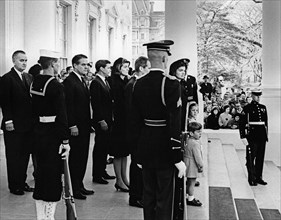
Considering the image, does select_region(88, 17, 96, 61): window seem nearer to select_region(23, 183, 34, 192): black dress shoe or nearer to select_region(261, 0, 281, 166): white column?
select_region(261, 0, 281, 166): white column

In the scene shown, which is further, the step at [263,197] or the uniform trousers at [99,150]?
the step at [263,197]

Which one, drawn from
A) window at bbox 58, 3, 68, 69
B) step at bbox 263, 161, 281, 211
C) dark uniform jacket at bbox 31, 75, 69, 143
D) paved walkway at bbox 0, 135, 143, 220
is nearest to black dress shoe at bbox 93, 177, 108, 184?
paved walkway at bbox 0, 135, 143, 220

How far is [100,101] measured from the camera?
18.5 ft

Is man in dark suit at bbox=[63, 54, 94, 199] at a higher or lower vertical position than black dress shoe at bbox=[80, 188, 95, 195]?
higher

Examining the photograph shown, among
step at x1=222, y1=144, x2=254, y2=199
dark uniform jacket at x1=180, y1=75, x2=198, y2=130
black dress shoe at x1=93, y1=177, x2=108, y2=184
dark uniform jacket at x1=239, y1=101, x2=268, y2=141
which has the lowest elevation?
step at x1=222, y1=144, x2=254, y2=199

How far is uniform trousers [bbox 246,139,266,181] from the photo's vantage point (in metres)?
8.22

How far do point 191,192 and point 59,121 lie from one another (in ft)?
6.60

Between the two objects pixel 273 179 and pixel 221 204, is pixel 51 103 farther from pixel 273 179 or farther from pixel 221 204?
pixel 273 179

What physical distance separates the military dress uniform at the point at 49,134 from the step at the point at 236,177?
4300mm

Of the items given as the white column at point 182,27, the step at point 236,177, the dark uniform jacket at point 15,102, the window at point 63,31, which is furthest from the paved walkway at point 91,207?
the window at point 63,31

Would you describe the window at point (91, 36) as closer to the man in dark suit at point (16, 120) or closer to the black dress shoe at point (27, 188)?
the man in dark suit at point (16, 120)

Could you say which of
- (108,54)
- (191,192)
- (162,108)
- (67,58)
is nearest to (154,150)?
(162,108)

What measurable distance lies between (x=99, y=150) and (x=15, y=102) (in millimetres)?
1340

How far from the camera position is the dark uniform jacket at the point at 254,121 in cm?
813
